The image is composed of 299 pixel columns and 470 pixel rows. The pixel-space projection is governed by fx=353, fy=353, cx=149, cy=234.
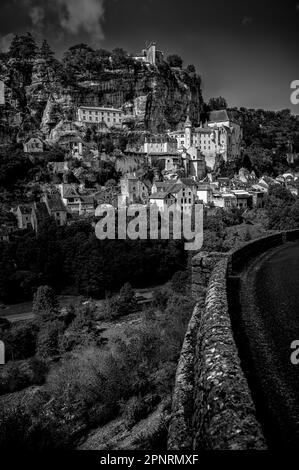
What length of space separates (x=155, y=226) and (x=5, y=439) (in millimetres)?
33430

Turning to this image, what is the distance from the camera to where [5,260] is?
1374 inches

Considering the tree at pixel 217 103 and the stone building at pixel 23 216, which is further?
the tree at pixel 217 103

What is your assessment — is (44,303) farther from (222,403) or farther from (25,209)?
(222,403)

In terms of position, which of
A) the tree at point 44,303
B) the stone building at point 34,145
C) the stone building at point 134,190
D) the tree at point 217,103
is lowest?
the tree at point 44,303

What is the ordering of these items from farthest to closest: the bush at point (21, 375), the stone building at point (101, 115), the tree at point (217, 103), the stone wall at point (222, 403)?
the tree at point (217, 103) < the stone building at point (101, 115) < the bush at point (21, 375) < the stone wall at point (222, 403)

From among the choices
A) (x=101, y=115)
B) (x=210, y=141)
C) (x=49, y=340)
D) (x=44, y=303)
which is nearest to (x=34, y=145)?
(x=101, y=115)

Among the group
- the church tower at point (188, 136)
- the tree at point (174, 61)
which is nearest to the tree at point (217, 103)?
the tree at point (174, 61)

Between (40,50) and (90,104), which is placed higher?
(40,50)

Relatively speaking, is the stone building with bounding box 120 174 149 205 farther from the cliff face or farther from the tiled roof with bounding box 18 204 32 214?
the cliff face

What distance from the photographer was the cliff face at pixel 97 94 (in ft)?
223

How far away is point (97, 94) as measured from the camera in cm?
7244

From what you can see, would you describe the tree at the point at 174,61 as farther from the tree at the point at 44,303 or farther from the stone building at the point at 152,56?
the tree at the point at 44,303
